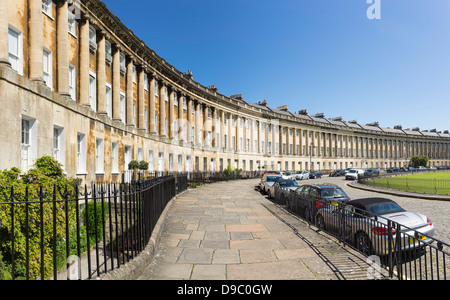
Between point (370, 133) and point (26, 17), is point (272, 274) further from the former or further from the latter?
point (370, 133)

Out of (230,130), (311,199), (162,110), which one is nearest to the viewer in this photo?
(311,199)

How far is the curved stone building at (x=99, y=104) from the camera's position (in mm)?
11625

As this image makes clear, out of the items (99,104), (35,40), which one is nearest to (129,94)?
(99,104)

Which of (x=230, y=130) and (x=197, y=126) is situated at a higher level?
(x=230, y=130)

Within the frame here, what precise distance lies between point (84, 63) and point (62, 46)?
2513mm

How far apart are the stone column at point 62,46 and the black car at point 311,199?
1243 cm

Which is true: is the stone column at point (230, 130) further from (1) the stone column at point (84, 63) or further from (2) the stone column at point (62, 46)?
(2) the stone column at point (62, 46)

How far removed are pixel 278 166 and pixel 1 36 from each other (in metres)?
59.8

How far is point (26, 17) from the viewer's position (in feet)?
41.4

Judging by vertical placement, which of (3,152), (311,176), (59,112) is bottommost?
(311,176)

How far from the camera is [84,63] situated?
58.6 ft

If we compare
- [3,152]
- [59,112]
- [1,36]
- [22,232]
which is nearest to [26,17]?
[1,36]

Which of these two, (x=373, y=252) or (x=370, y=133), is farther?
(x=370, y=133)

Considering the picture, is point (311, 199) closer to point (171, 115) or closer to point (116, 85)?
point (116, 85)
